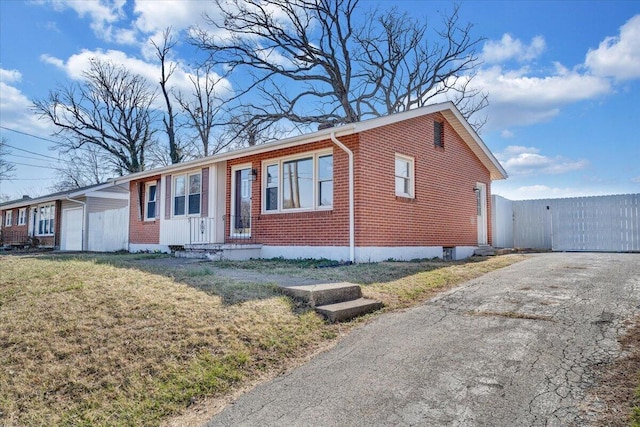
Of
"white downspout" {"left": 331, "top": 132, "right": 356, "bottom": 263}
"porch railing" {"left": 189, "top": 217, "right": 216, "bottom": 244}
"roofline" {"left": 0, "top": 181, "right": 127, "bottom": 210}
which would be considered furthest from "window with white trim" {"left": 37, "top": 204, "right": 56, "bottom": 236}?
"white downspout" {"left": 331, "top": 132, "right": 356, "bottom": 263}

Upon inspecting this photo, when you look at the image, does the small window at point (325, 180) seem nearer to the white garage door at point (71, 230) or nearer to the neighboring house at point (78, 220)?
the neighboring house at point (78, 220)

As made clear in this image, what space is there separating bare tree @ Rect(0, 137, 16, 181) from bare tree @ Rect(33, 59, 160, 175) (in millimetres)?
5690

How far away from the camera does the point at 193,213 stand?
1383 centimetres

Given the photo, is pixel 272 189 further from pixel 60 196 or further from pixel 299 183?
pixel 60 196

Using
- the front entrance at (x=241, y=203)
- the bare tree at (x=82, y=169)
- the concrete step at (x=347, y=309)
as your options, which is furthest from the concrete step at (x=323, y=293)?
the bare tree at (x=82, y=169)

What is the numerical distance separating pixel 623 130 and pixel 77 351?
15.2 m

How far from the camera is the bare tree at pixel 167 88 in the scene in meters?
31.9

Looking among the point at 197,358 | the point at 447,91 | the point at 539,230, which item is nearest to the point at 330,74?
the point at 447,91

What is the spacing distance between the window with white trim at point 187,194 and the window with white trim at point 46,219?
47.4 feet

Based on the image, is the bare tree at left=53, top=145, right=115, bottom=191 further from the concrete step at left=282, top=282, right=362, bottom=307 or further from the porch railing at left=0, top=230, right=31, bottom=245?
the concrete step at left=282, top=282, right=362, bottom=307

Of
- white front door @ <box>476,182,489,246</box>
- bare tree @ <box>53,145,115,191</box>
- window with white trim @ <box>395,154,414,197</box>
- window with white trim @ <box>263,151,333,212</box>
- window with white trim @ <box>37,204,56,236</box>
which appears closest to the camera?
window with white trim @ <box>263,151,333,212</box>

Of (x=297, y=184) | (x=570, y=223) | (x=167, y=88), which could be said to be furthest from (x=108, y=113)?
(x=570, y=223)

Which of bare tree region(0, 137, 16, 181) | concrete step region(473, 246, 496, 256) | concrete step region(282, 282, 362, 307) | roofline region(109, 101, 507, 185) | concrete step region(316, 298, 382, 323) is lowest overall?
concrete step region(316, 298, 382, 323)

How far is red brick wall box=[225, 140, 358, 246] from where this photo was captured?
396 inches
